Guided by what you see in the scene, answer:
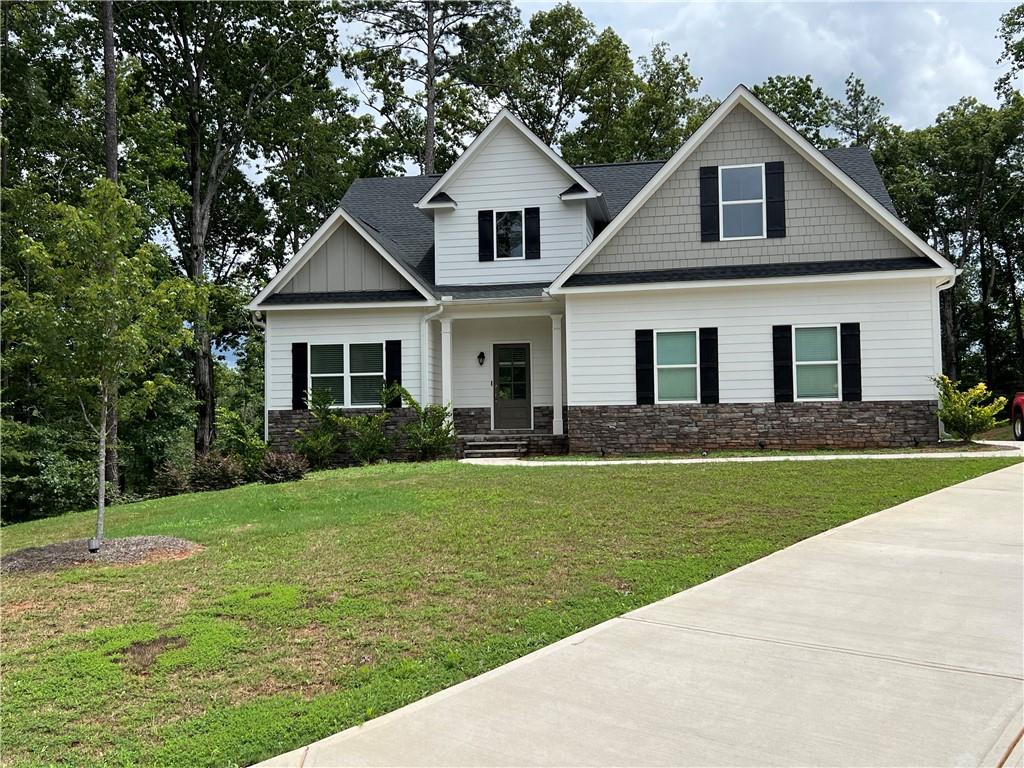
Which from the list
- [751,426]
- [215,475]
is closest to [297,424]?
[215,475]

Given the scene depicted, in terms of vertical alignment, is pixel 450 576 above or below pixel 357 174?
below

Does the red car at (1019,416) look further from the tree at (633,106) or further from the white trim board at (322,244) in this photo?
the tree at (633,106)

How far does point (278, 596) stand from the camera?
18.2 ft

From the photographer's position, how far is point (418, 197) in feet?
70.3

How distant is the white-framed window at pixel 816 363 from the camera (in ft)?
49.3

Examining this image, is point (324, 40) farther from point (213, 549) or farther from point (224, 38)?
point (213, 549)

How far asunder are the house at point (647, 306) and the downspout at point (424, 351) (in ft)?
0.15

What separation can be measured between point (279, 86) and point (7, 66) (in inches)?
315

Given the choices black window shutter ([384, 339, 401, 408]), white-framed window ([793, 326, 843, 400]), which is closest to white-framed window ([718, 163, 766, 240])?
white-framed window ([793, 326, 843, 400])

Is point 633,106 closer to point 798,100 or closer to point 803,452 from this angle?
point 798,100

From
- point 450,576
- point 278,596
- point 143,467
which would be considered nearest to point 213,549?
point 278,596

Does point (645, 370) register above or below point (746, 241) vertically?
below

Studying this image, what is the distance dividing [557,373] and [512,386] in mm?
1698

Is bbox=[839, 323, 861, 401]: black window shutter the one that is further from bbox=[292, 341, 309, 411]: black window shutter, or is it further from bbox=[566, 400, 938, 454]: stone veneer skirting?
bbox=[292, 341, 309, 411]: black window shutter
